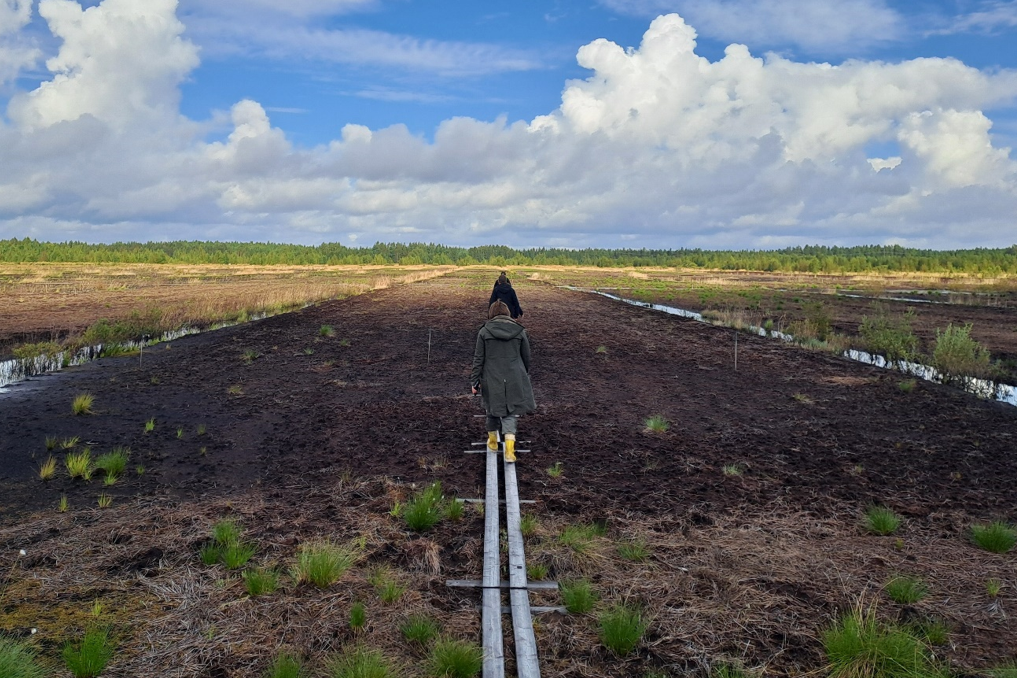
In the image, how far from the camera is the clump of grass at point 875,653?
12.1ft

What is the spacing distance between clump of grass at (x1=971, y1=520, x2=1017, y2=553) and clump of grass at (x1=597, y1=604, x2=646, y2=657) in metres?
3.34

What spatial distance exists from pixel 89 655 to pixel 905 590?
4.98 meters

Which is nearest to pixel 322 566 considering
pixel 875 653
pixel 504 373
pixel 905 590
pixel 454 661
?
pixel 454 661

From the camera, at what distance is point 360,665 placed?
11.7 ft

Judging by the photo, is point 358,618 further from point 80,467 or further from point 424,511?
point 80,467

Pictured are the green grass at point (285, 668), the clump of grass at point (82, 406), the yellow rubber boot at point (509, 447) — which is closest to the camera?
the green grass at point (285, 668)

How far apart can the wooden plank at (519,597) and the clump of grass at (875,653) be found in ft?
5.37

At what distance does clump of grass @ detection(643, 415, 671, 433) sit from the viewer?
984 cm

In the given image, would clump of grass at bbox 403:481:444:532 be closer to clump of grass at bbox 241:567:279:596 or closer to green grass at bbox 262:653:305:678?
clump of grass at bbox 241:567:279:596

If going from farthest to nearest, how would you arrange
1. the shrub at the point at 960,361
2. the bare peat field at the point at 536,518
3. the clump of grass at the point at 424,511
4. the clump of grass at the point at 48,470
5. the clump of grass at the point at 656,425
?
the shrub at the point at 960,361 → the clump of grass at the point at 656,425 → the clump of grass at the point at 48,470 → the clump of grass at the point at 424,511 → the bare peat field at the point at 536,518

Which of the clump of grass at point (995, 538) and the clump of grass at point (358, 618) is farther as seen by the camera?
the clump of grass at point (995, 538)

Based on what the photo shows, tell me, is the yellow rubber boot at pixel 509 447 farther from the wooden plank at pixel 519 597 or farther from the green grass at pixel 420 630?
the green grass at pixel 420 630

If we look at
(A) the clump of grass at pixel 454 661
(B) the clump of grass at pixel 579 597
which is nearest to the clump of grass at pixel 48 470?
(A) the clump of grass at pixel 454 661

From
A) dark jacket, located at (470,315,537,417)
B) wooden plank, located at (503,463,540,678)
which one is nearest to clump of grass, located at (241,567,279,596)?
wooden plank, located at (503,463,540,678)
